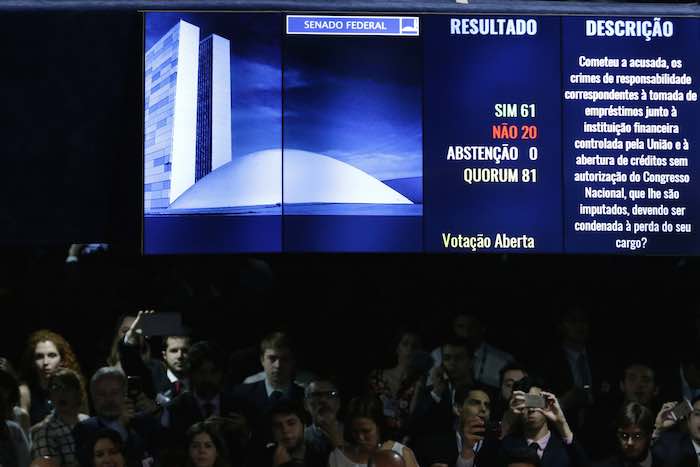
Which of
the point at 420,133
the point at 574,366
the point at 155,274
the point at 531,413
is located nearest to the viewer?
the point at 531,413

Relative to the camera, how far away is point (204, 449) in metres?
9.61

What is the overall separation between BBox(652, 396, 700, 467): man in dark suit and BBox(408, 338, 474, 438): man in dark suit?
1.27 m

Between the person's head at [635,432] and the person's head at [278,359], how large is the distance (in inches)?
85.1

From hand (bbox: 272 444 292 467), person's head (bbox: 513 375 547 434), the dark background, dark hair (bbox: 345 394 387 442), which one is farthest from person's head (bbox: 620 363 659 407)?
hand (bbox: 272 444 292 467)

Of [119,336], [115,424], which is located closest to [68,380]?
[115,424]

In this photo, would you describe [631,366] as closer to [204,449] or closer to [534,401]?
[534,401]

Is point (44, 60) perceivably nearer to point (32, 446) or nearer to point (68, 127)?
point (68, 127)

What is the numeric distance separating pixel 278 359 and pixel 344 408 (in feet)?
2.42

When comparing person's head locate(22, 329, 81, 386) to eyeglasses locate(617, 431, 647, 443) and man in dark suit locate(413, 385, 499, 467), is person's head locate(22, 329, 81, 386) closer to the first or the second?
man in dark suit locate(413, 385, 499, 467)

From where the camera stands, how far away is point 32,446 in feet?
32.3

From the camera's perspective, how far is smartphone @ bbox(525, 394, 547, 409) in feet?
32.8

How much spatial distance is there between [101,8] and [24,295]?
2.25m

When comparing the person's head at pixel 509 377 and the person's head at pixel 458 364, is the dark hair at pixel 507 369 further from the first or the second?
the person's head at pixel 458 364

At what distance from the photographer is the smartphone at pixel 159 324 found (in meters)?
10.4
